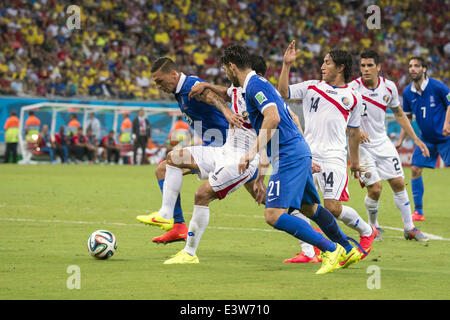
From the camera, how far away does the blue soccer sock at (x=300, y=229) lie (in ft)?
22.0

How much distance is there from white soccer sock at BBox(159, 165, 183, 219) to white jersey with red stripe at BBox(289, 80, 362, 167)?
157cm

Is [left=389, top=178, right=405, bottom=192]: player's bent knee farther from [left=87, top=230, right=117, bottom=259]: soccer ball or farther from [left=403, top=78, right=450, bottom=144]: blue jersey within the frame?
[left=87, top=230, right=117, bottom=259]: soccer ball

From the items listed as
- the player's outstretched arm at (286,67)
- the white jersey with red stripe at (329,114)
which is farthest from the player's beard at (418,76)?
the player's outstretched arm at (286,67)

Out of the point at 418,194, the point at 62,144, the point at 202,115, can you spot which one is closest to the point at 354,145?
the point at 202,115

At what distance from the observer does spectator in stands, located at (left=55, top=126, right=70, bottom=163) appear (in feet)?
94.6

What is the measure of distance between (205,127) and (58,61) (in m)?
22.3

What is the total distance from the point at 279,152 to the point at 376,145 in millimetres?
3808

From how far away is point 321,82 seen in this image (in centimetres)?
859

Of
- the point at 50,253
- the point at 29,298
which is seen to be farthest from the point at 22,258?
the point at 29,298

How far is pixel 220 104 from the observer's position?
7969mm

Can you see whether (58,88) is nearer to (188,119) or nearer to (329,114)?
(188,119)

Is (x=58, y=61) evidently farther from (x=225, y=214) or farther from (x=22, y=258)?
(x=22, y=258)

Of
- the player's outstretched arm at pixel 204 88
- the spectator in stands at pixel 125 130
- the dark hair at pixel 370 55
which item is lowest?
the spectator in stands at pixel 125 130

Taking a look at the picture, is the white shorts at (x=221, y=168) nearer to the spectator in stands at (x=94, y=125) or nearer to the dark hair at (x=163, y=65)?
the dark hair at (x=163, y=65)
